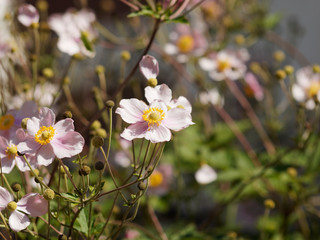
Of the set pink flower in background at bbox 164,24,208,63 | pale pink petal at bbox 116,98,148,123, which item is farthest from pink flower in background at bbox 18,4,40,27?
pink flower in background at bbox 164,24,208,63

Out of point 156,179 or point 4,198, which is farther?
point 156,179

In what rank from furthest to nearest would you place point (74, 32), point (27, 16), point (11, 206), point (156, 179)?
point (156, 179) → point (74, 32) → point (27, 16) → point (11, 206)

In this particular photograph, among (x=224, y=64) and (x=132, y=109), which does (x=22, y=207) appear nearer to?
(x=132, y=109)

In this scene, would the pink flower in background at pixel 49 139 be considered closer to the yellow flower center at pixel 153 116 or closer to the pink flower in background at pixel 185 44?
the yellow flower center at pixel 153 116

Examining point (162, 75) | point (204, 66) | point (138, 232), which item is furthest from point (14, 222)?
point (162, 75)

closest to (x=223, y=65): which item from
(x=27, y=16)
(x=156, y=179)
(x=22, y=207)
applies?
(x=156, y=179)

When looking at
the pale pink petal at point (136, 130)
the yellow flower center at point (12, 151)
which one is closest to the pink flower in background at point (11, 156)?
the yellow flower center at point (12, 151)
